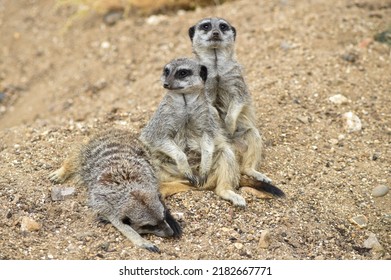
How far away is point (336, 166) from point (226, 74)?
987mm

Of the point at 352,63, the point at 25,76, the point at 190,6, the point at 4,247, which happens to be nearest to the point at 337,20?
the point at 352,63

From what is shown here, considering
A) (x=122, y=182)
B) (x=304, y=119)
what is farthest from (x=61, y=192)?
(x=304, y=119)

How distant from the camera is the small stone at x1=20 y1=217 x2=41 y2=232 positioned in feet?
11.5

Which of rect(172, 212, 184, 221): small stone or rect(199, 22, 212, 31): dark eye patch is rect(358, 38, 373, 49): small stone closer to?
rect(199, 22, 212, 31): dark eye patch

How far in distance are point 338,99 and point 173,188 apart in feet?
6.04

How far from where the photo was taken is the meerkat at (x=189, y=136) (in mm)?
3867

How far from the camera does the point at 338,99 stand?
16.6 feet

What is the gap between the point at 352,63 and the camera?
18.2 feet

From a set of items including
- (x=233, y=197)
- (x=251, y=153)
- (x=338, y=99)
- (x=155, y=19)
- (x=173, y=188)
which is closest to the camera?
(x=233, y=197)

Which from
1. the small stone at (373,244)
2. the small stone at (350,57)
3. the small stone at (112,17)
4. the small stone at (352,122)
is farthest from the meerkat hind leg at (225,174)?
the small stone at (112,17)

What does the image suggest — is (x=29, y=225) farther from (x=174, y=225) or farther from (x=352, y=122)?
(x=352, y=122)

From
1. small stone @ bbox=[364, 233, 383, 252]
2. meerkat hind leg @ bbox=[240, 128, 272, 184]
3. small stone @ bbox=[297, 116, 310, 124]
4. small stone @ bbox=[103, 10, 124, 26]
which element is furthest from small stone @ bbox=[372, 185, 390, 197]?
small stone @ bbox=[103, 10, 124, 26]

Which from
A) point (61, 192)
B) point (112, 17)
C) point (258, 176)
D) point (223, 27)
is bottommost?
point (112, 17)

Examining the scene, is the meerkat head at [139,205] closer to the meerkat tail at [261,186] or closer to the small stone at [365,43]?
the meerkat tail at [261,186]
